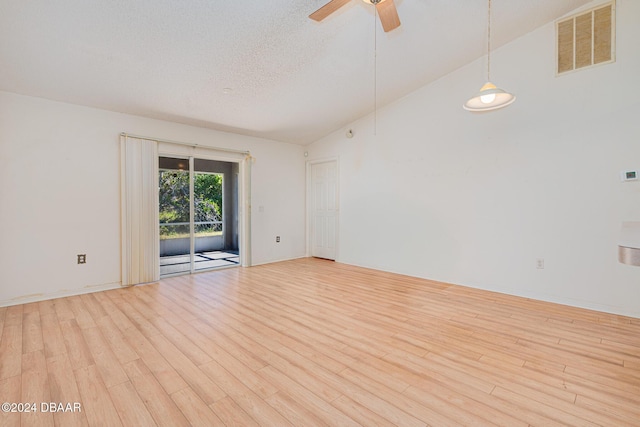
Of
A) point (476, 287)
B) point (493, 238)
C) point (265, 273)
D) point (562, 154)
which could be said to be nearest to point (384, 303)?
point (476, 287)

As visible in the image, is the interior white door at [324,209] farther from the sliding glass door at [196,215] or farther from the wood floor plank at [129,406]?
the wood floor plank at [129,406]

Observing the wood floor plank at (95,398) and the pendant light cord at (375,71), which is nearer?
the wood floor plank at (95,398)

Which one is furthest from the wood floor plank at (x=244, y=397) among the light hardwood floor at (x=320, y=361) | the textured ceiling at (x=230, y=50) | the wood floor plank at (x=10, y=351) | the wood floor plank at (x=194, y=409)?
the textured ceiling at (x=230, y=50)

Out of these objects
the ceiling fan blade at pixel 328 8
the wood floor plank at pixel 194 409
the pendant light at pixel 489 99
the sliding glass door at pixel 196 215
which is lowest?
the wood floor plank at pixel 194 409

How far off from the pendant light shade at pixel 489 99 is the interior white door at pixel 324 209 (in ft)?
12.0

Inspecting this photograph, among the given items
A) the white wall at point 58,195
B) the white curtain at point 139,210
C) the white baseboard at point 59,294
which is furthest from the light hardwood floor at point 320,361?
the white curtain at point 139,210

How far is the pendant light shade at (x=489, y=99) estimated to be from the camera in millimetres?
2344

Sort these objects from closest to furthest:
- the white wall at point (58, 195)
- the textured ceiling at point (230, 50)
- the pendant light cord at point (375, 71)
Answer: the textured ceiling at point (230, 50) → the pendant light cord at point (375, 71) → the white wall at point (58, 195)

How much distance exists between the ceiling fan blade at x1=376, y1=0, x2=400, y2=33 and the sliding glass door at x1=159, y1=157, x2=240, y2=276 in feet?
12.6

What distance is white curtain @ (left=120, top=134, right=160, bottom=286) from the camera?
4.26 metres

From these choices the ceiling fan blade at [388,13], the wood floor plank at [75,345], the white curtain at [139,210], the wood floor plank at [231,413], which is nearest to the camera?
the wood floor plank at [231,413]

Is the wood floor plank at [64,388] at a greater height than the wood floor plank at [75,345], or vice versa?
the wood floor plank at [75,345]

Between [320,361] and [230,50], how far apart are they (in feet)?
10.7

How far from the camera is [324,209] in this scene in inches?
255
